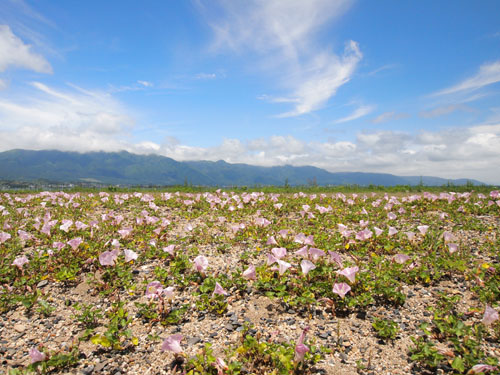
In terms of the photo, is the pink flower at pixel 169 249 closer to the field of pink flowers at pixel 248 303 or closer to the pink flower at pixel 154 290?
the field of pink flowers at pixel 248 303

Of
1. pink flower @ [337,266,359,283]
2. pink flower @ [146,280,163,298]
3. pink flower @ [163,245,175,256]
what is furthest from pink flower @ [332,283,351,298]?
pink flower @ [163,245,175,256]

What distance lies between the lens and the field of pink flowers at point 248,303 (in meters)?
3.08

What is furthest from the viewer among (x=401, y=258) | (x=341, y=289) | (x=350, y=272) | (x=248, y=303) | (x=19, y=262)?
(x=19, y=262)

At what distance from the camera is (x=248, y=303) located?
168 inches

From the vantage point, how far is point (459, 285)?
4523mm

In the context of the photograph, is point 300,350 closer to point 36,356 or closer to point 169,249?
point 36,356

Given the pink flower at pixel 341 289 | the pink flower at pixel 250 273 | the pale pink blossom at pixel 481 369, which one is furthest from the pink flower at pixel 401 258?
the pink flower at pixel 250 273

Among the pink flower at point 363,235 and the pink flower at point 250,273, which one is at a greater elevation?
the pink flower at point 363,235

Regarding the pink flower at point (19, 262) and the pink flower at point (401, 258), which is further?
the pink flower at point (19, 262)

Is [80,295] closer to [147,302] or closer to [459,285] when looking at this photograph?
[147,302]

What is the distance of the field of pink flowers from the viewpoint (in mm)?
3076

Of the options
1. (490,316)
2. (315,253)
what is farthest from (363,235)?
(490,316)

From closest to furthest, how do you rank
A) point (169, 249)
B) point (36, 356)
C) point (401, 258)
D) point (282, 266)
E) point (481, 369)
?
1. point (481, 369)
2. point (36, 356)
3. point (282, 266)
4. point (401, 258)
5. point (169, 249)

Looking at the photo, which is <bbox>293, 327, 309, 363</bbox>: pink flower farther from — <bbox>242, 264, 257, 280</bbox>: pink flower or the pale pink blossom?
<bbox>242, 264, 257, 280</bbox>: pink flower
